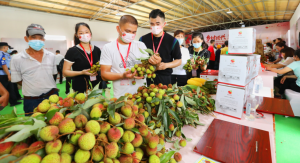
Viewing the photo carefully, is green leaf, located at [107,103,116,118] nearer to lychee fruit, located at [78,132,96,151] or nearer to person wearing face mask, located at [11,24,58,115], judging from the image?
lychee fruit, located at [78,132,96,151]

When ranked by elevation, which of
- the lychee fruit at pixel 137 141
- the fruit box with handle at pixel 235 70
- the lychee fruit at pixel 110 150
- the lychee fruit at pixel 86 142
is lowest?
the lychee fruit at pixel 137 141

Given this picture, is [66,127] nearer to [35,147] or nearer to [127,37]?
[35,147]

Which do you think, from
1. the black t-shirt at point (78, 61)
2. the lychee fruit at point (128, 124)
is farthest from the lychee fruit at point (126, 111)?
the black t-shirt at point (78, 61)

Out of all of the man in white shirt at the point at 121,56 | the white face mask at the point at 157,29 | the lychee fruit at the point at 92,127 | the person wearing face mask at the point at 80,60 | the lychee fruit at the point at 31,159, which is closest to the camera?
the lychee fruit at the point at 31,159

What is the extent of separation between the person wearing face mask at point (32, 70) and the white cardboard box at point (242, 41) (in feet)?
6.85

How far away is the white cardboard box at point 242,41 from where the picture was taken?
1.31m

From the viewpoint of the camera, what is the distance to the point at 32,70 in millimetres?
1692

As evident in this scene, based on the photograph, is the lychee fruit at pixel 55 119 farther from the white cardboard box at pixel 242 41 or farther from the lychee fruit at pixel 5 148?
the white cardboard box at pixel 242 41

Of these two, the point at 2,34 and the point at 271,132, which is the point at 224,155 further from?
the point at 2,34

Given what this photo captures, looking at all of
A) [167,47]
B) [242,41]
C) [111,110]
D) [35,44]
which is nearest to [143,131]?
[111,110]

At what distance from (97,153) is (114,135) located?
2.8 inches

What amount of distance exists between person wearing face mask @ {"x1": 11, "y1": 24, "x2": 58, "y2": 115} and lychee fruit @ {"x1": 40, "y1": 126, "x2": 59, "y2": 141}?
1571mm

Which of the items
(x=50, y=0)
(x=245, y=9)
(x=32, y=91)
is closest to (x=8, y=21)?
(x=50, y=0)

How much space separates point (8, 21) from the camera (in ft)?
20.6
